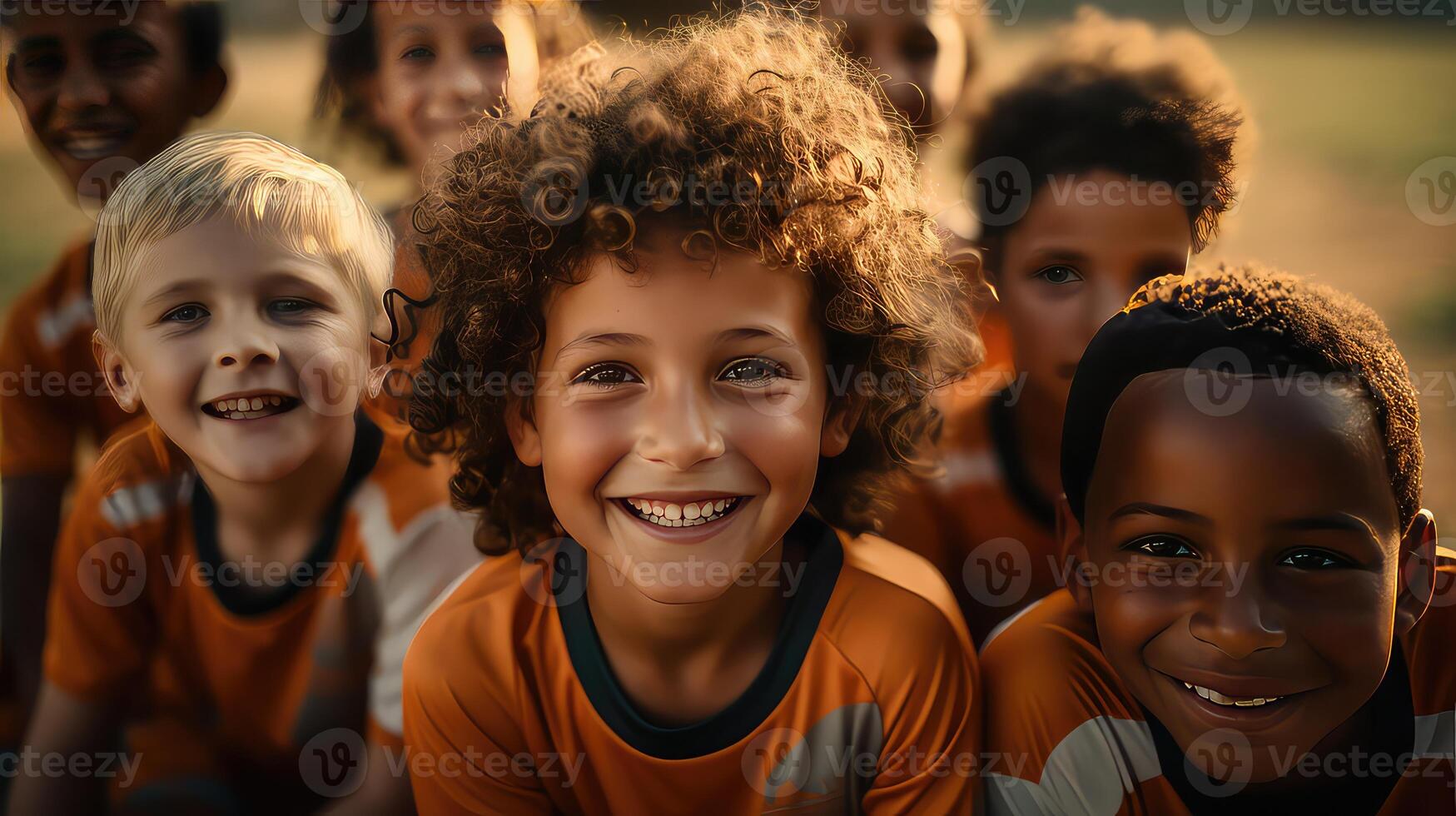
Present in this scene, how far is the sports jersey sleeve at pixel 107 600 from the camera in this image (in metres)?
1.71

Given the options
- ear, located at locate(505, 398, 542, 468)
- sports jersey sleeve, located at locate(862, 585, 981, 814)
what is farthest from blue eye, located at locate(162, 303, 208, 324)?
sports jersey sleeve, located at locate(862, 585, 981, 814)

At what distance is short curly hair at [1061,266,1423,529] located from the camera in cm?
143

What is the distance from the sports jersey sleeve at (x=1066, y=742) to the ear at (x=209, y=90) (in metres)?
1.57

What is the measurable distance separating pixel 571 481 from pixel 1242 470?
32.8 inches

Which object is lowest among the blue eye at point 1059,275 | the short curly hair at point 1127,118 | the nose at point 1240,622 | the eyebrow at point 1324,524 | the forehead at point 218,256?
the nose at point 1240,622

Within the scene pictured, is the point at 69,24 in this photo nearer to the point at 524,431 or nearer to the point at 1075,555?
the point at 524,431

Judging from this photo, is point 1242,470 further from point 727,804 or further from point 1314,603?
point 727,804

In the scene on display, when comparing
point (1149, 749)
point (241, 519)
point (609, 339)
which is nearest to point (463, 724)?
point (241, 519)

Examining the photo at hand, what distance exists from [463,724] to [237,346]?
1.93ft

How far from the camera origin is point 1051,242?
1739 mm

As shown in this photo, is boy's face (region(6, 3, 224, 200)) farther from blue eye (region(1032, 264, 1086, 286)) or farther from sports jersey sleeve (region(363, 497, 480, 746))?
blue eye (region(1032, 264, 1086, 286))

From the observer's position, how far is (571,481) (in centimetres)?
141

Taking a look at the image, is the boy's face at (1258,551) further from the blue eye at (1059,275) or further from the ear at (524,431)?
the ear at (524,431)

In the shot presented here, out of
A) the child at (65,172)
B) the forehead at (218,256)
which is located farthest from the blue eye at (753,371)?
the child at (65,172)
